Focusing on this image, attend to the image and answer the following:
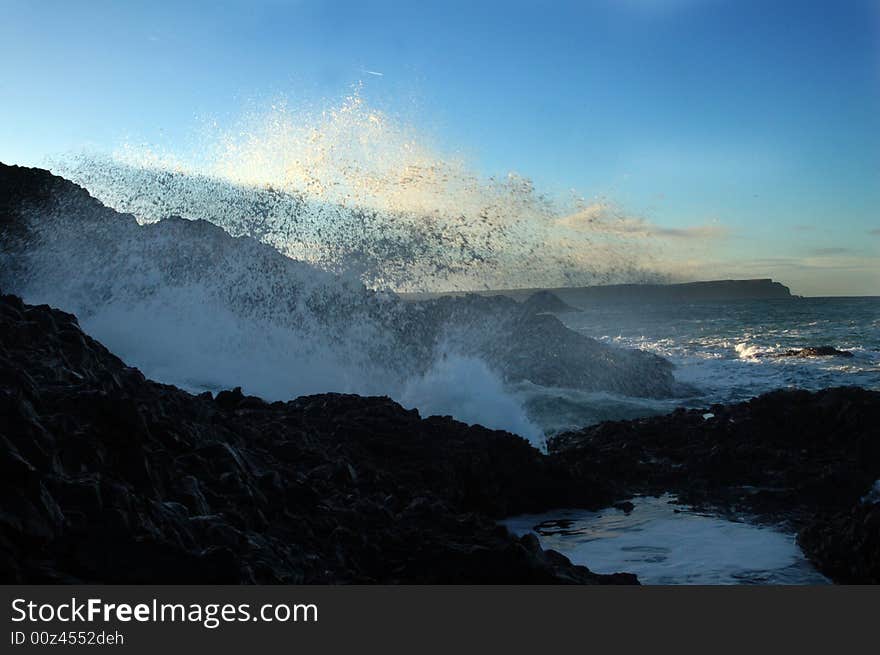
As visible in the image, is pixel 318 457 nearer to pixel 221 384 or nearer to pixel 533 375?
Result: pixel 221 384

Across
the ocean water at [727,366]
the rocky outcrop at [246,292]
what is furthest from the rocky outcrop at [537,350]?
the ocean water at [727,366]

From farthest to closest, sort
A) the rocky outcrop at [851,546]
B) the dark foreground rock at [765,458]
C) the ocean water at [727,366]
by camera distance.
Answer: the ocean water at [727,366], the dark foreground rock at [765,458], the rocky outcrop at [851,546]

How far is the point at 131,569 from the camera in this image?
11.6ft

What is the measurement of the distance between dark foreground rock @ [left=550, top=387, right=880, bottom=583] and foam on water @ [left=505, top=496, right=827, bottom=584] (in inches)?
12.5

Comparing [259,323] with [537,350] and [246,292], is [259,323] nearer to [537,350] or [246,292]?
[246,292]

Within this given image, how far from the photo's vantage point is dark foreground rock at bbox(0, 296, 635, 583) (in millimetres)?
3562

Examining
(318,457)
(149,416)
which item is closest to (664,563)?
(318,457)

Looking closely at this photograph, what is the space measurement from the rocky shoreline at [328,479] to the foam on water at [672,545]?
0.29 m

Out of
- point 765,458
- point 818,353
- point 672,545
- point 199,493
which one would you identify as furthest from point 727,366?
point 199,493

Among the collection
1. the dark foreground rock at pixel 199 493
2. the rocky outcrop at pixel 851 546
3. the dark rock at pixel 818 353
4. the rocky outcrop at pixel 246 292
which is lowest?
the rocky outcrop at pixel 851 546

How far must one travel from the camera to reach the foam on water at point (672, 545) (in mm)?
6277

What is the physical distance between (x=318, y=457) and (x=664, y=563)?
313 cm

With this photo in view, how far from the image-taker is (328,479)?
20.5 feet

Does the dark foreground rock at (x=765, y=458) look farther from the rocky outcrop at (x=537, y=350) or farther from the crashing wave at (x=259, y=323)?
the rocky outcrop at (x=537, y=350)
